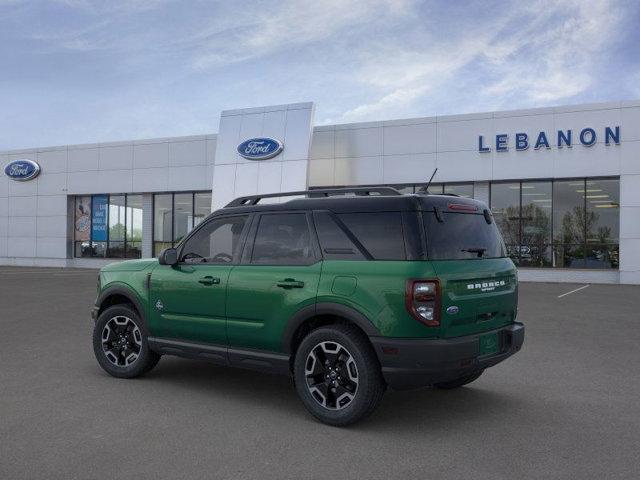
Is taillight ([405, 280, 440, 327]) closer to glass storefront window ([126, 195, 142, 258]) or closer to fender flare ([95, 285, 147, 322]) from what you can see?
fender flare ([95, 285, 147, 322])

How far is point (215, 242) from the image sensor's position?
236 inches

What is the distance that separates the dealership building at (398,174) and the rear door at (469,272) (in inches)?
724

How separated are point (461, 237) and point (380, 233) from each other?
0.70 metres

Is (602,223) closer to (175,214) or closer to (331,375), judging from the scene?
(175,214)

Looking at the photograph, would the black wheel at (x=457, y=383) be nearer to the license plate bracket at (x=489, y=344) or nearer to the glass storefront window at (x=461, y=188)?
the license plate bracket at (x=489, y=344)

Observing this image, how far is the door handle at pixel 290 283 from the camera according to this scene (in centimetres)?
508

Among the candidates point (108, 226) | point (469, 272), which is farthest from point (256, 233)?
point (108, 226)

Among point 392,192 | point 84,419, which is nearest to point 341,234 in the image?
point 392,192

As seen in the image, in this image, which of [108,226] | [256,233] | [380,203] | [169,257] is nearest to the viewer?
[380,203]

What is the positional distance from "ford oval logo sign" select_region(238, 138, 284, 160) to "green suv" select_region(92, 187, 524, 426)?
1870cm

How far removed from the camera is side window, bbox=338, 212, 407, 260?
15.5 feet

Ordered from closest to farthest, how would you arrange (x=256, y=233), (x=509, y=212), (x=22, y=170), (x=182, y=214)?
(x=256, y=233) → (x=509, y=212) → (x=182, y=214) → (x=22, y=170)

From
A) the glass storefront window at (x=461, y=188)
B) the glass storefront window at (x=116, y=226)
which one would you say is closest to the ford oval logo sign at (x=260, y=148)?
the glass storefront window at (x=461, y=188)

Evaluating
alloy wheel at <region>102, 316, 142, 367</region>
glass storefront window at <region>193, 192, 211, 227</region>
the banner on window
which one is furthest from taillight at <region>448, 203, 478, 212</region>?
the banner on window
